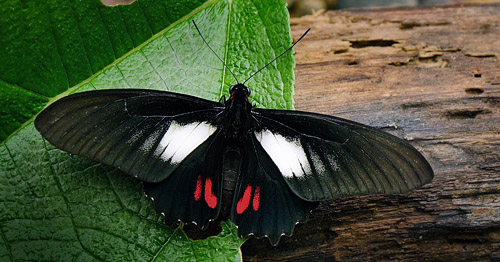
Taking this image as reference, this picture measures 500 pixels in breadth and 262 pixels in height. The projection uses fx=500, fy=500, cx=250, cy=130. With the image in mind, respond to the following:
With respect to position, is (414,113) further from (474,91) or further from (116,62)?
(116,62)

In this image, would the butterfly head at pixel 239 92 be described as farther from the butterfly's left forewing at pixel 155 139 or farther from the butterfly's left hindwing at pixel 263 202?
the butterfly's left hindwing at pixel 263 202

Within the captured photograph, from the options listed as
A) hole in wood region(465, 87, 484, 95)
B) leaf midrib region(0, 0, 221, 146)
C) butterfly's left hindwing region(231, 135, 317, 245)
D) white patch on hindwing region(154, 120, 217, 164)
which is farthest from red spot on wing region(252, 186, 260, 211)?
hole in wood region(465, 87, 484, 95)

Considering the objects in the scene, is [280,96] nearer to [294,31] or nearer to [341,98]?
[341,98]

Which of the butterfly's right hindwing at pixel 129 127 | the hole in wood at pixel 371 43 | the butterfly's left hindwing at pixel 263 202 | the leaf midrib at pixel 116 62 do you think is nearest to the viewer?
the butterfly's right hindwing at pixel 129 127

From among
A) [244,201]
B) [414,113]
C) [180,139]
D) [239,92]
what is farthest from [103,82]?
[414,113]

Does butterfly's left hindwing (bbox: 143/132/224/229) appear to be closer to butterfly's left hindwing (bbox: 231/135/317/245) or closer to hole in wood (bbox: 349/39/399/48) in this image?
butterfly's left hindwing (bbox: 231/135/317/245)

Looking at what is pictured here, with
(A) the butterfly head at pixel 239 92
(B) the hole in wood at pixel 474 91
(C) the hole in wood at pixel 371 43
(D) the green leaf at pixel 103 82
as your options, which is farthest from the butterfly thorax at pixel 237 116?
(B) the hole in wood at pixel 474 91

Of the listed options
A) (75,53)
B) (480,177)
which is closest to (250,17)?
(75,53)
